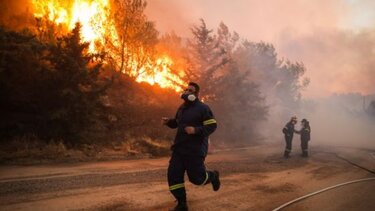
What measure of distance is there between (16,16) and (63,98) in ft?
57.2

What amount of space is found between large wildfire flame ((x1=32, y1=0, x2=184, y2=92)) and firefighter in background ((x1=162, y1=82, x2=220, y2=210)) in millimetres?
21300

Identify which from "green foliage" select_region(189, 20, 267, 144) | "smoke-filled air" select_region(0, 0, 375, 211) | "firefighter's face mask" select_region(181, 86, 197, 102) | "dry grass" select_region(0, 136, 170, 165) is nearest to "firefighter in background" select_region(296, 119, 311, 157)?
"smoke-filled air" select_region(0, 0, 375, 211)

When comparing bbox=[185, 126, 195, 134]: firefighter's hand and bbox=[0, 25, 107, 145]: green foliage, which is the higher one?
bbox=[0, 25, 107, 145]: green foliage

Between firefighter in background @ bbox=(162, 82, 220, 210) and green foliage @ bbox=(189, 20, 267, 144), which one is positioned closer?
firefighter in background @ bbox=(162, 82, 220, 210)

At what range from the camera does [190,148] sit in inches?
230

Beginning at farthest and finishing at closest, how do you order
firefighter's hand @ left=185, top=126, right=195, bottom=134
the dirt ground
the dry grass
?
the dry grass
the dirt ground
firefighter's hand @ left=185, top=126, right=195, bottom=134

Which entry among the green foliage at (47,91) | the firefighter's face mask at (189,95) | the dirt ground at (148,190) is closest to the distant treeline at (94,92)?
the green foliage at (47,91)

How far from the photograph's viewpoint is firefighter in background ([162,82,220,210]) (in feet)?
19.0

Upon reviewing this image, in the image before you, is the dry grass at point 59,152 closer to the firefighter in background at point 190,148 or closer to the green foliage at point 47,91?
the green foliage at point 47,91

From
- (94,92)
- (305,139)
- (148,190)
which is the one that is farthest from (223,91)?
(148,190)

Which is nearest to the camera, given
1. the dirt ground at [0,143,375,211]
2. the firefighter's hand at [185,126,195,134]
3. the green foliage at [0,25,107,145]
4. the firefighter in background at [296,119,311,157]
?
the firefighter's hand at [185,126,195,134]

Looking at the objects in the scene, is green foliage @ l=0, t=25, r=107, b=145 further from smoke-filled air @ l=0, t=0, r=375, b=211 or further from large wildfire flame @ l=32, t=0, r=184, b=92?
large wildfire flame @ l=32, t=0, r=184, b=92

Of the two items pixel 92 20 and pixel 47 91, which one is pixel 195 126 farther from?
pixel 92 20

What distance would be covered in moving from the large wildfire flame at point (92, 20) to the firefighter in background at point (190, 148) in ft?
69.9
